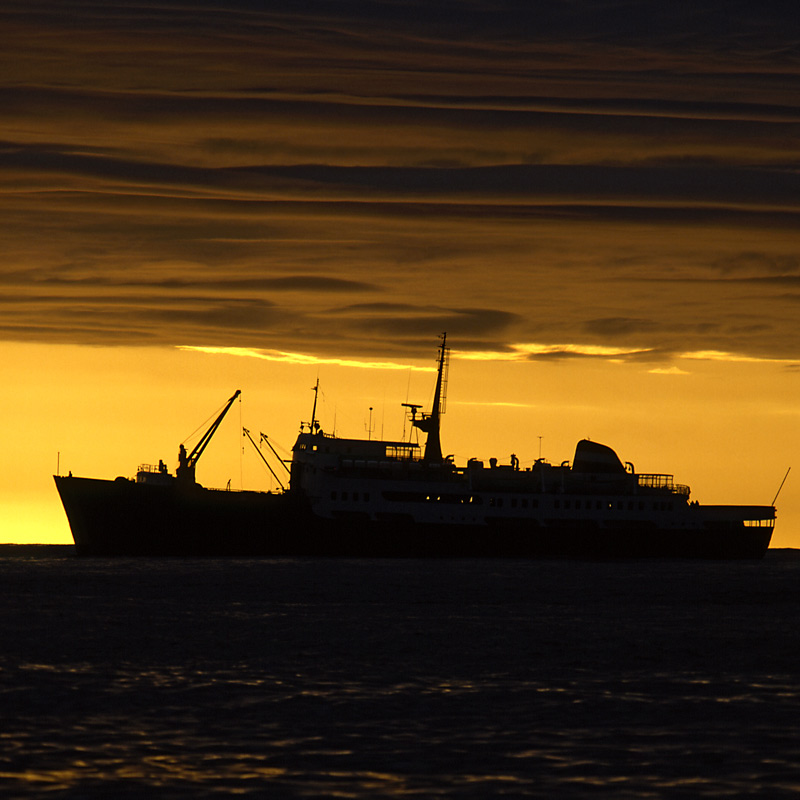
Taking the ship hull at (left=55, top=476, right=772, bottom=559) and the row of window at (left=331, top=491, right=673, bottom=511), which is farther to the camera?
the row of window at (left=331, top=491, right=673, bottom=511)

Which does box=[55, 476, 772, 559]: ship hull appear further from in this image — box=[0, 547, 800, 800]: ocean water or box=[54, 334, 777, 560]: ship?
box=[0, 547, 800, 800]: ocean water

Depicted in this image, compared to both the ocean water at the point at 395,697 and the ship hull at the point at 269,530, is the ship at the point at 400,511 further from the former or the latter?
the ocean water at the point at 395,697

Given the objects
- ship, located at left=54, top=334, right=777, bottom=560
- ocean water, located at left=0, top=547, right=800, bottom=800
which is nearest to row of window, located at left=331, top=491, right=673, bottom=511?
ship, located at left=54, top=334, right=777, bottom=560

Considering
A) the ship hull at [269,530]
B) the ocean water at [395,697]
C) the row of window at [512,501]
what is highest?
the row of window at [512,501]

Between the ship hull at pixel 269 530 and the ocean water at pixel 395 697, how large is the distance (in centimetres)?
3755

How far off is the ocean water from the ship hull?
37555mm

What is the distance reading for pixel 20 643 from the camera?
4894 cm

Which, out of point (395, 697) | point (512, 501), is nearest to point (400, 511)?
point (512, 501)

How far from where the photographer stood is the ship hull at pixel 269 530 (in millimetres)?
112750

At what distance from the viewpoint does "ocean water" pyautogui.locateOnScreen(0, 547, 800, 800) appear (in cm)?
2562

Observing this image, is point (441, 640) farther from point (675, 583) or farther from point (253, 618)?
point (675, 583)

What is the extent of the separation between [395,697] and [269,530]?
79.6 metres

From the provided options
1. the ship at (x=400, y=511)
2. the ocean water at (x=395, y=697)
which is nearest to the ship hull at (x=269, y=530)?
the ship at (x=400, y=511)

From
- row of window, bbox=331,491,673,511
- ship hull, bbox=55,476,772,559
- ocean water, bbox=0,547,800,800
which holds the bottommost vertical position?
ocean water, bbox=0,547,800,800
